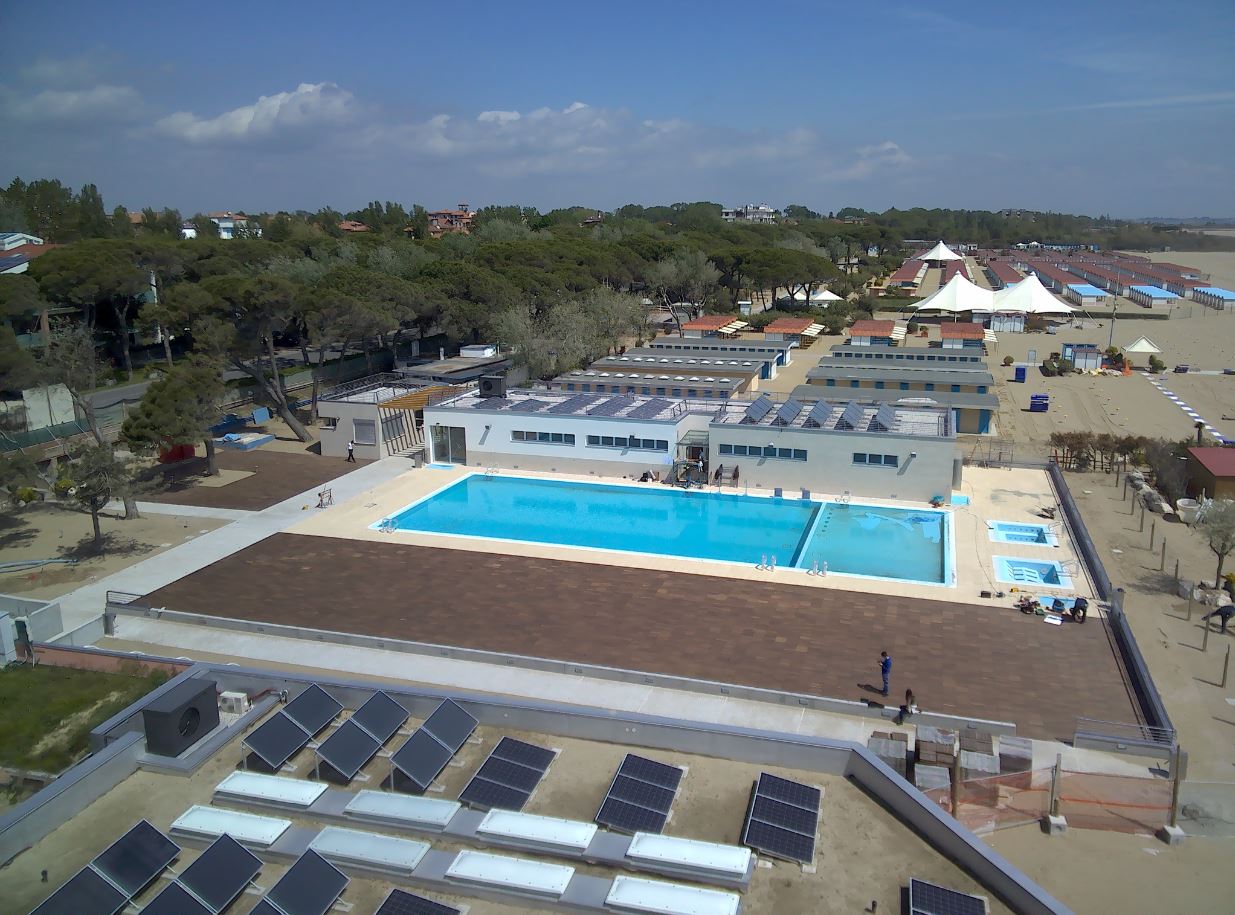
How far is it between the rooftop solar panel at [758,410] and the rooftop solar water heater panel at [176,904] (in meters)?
24.7

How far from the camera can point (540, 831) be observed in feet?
27.8

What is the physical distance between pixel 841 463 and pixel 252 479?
811 inches

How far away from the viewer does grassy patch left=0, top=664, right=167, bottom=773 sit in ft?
40.0

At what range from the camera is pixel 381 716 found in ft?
34.1

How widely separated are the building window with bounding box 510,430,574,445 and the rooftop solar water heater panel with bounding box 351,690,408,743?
2119 cm

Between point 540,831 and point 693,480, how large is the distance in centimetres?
2174

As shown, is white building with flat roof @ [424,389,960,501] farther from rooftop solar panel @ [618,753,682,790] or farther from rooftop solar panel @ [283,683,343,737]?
rooftop solar panel @ [283,683,343,737]

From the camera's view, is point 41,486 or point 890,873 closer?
point 890,873

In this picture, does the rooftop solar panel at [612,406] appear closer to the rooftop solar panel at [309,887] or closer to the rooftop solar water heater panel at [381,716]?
the rooftop solar water heater panel at [381,716]

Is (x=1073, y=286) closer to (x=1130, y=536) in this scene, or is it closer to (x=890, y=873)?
(x=1130, y=536)

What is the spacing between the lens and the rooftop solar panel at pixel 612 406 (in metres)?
32.2

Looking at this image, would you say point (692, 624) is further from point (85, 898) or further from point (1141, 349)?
point (1141, 349)

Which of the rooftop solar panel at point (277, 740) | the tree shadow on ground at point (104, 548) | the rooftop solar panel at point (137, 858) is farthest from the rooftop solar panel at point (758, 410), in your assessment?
the rooftop solar panel at point (137, 858)

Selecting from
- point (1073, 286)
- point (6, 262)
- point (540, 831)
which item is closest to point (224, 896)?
point (540, 831)
